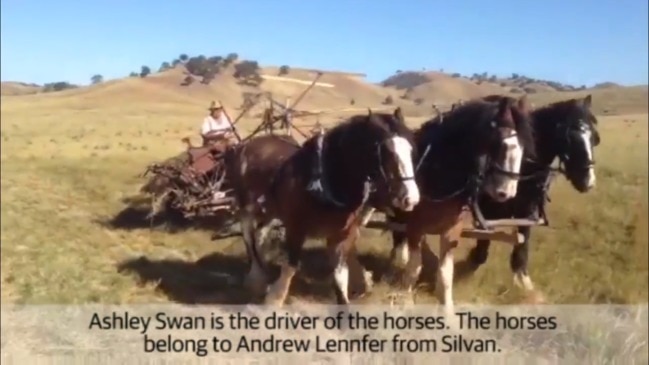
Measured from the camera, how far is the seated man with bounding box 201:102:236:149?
8883 mm

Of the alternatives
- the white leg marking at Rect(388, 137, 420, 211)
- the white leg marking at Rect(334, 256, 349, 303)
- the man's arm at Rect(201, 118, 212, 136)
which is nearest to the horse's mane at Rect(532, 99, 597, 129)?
the white leg marking at Rect(388, 137, 420, 211)

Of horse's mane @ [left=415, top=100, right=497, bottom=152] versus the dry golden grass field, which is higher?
horse's mane @ [left=415, top=100, right=497, bottom=152]

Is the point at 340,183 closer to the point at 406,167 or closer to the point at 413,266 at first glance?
the point at 406,167

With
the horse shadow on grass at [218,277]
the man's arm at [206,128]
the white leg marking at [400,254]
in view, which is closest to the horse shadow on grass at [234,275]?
the horse shadow on grass at [218,277]

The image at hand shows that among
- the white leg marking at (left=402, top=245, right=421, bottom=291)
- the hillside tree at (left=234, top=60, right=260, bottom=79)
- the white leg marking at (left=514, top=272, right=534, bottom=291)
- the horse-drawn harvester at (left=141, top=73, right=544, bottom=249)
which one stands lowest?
the white leg marking at (left=514, top=272, right=534, bottom=291)

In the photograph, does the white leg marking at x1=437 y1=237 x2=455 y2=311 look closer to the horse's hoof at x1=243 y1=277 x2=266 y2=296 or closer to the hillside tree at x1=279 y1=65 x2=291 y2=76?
the horse's hoof at x1=243 y1=277 x2=266 y2=296

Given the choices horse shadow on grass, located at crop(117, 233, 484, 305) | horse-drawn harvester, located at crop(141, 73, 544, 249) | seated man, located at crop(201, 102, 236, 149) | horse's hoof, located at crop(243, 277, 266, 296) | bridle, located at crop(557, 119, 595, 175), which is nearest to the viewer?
bridle, located at crop(557, 119, 595, 175)

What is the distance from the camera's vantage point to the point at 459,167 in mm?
6246

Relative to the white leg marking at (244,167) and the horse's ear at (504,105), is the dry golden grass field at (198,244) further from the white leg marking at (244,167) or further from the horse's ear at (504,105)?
the horse's ear at (504,105)

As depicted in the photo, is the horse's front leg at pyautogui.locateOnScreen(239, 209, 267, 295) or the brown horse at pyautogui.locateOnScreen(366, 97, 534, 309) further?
the horse's front leg at pyautogui.locateOnScreen(239, 209, 267, 295)

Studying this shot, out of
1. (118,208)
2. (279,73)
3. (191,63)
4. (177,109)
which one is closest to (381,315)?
(279,73)

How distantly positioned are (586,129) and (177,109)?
1246 centimetres

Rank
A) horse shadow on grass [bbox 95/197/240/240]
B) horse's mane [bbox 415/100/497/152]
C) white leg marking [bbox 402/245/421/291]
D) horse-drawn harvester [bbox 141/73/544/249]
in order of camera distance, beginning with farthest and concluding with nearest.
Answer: horse shadow on grass [bbox 95/197/240/240] → horse-drawn harvester [bbox 141/73/544/249] → white leg marking [bbox 402/245/421/291] → horse's mane [bbox 415/100/497/152]

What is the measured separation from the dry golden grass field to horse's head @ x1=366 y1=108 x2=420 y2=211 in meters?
1.43
